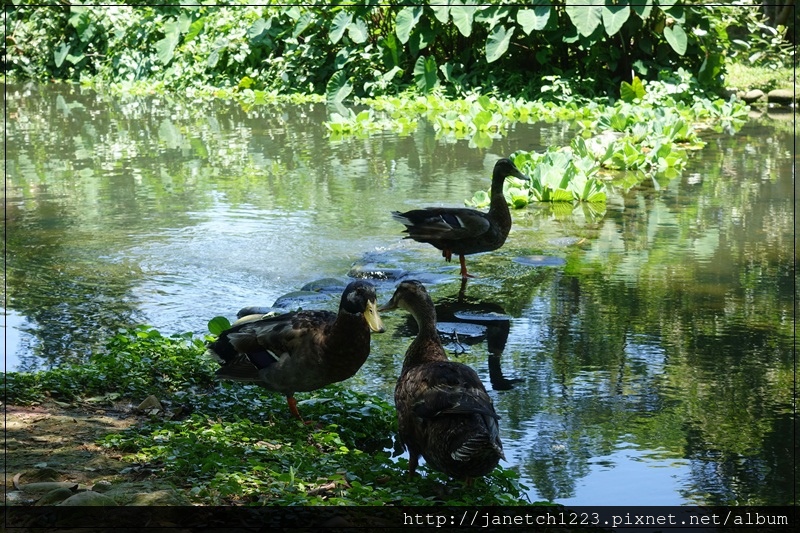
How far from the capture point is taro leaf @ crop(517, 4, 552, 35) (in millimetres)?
18062

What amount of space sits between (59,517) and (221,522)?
0.57 m

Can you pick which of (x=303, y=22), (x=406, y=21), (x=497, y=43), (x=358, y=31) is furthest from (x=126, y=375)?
(x=303, y=22)

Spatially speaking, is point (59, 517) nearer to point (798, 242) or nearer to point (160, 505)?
point (160, 505)

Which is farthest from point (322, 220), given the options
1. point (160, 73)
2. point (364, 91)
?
point (160, 73)

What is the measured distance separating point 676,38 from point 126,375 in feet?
Answer: 47.2

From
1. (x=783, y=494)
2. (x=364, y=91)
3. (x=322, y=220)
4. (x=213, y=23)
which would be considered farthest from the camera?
(x=213, y=23)

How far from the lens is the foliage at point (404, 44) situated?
1819 cm

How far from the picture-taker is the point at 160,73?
2461cm

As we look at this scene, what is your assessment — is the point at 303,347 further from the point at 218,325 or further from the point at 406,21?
the point at 406,21

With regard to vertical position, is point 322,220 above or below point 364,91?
below

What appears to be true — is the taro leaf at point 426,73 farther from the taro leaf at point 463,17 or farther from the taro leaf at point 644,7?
the taro leaf at point 644,7

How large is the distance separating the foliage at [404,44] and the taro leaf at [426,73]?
0.02 meters

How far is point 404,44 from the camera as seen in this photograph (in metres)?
20.3

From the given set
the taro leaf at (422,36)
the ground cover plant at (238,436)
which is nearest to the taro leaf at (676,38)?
the taro leaf at (422,36)
